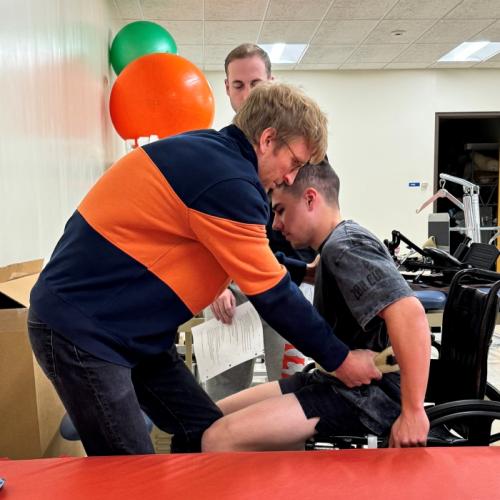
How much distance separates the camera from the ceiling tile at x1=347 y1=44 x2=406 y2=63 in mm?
6123

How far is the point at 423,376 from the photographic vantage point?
1092mm

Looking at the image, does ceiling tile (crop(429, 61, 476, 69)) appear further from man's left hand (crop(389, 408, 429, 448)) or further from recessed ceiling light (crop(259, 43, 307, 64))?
man's left hand (crop(389, 408, 429, 448))

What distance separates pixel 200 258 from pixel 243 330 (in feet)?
1.98

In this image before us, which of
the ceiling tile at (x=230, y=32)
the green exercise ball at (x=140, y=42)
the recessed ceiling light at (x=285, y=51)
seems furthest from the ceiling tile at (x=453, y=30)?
the green exercise ball at (x=140, y=42)

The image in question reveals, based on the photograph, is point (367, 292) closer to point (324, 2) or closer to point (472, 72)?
point (324, 2)

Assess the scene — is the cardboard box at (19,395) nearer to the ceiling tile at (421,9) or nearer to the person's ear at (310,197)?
the person's ear at (310,197)

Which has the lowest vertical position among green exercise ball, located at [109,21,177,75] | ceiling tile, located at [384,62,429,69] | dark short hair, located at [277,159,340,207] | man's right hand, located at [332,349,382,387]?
man's right hand, located at [332,349,382,387]

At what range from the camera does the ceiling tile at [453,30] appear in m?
5.32

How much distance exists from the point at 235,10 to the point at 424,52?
265cm

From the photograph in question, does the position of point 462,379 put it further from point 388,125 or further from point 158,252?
point 388,125

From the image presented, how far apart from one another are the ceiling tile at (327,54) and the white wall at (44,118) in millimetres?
2931

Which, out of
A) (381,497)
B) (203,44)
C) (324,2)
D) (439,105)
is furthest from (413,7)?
(381,497)

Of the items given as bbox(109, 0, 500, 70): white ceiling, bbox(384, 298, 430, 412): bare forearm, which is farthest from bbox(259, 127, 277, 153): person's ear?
bbox(109, 0, 500, 70): white ceiling

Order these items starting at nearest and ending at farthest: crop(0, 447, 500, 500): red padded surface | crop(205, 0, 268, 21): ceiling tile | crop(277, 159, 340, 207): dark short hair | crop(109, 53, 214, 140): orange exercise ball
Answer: crop(0, 447, 500, 500): red padded surface → crop(277, 159, 340, 207): dark short hair → crop(109, 53, 214, 140): orange exercise ball → crop(205, 0, 268, 21): ceiling tile
